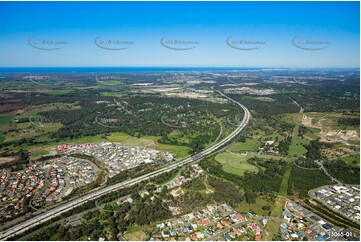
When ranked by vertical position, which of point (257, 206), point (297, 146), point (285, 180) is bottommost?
point (257, 206)

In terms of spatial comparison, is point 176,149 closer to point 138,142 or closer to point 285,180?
point 138,142

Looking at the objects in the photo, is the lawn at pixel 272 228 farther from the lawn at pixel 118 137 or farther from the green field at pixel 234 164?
the lawn at pixel 118 137

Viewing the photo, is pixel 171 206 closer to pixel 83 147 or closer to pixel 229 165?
pixel 229 165

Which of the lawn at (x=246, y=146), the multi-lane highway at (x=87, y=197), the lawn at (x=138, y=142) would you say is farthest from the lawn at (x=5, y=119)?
the lawn at (x=246, y=146)

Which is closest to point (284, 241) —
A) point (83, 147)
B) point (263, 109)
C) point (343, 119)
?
point (83, 147)

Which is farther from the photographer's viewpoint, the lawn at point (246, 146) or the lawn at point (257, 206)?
the lawn at point (246, 146)

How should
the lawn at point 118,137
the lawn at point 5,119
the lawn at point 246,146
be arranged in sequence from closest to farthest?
the lawn at point 246,146 → the lawn at point 118,137 → the lawn at point 5,119

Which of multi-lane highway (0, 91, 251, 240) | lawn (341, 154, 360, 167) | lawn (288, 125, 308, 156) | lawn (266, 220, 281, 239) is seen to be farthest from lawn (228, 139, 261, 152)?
lawn (266, 220, 281, 239)

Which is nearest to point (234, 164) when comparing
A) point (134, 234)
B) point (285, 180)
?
point (285, 180)

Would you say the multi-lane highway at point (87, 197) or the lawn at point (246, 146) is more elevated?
the lawn at point (246, 146)
